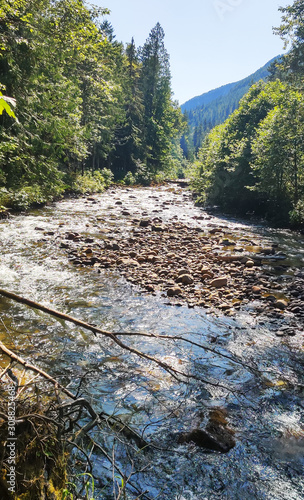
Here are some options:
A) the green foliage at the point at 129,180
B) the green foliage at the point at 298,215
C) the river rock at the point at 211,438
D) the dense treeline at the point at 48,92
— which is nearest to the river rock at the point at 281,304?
the river rock at the point at 211,438

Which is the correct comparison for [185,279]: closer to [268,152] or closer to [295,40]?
[268,152]

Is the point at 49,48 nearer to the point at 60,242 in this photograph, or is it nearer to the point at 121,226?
the point at 121,226

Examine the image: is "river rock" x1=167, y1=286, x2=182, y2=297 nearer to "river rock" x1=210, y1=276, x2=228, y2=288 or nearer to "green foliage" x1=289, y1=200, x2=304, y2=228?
"river rock" x1=210, y1=276, x2=228, y2=288

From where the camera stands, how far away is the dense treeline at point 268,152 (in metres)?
14.7

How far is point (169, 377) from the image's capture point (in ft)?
13.5

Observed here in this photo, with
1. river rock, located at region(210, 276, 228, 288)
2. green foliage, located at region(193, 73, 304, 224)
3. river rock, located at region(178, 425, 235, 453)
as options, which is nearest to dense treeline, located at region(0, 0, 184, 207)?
green foliage, located at region(193, 73, 304, 224)

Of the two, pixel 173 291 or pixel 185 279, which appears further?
pixel 185 279

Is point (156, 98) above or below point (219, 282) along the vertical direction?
above

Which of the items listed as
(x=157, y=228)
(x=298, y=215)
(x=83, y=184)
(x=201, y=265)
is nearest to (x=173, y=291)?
(x=201, y=265)

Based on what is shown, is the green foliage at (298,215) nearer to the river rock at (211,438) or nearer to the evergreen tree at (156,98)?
the river rock at (211,438)

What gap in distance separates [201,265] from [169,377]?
508cm

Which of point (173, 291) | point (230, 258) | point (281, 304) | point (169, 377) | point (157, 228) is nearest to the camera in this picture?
point (169, 377)

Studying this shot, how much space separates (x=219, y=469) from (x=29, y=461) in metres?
1.98

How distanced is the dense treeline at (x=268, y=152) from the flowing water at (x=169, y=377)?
11073 mm
